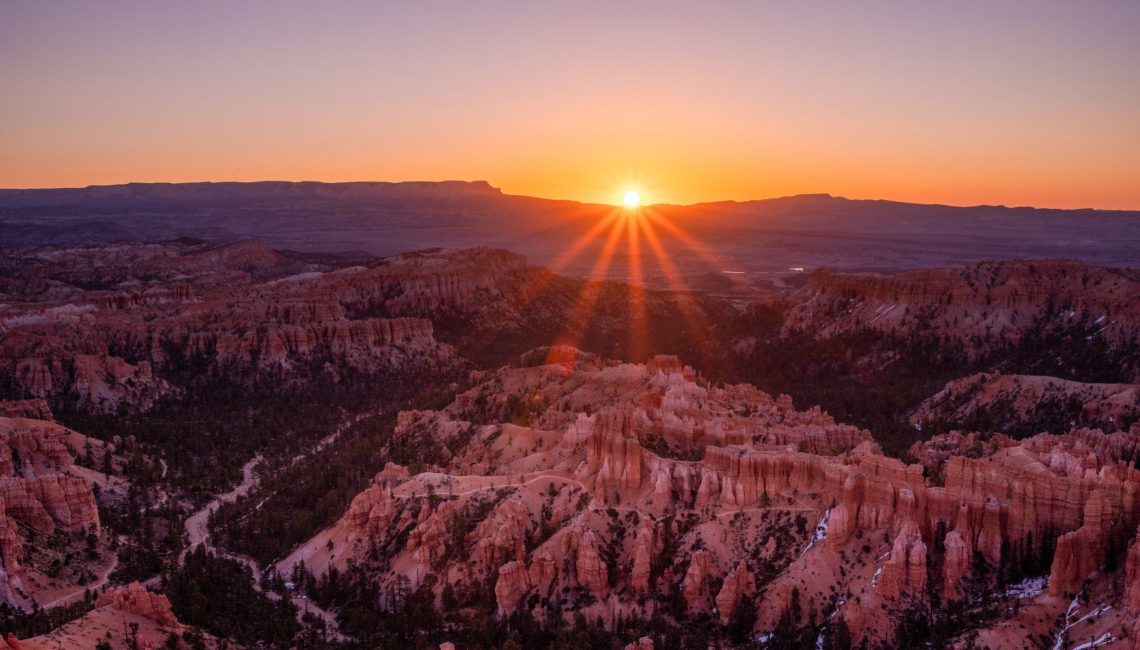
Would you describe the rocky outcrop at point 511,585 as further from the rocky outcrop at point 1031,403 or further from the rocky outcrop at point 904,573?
the rocky outcrop at point 1031,403

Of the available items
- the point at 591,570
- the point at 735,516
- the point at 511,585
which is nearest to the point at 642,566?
the point at 591,570

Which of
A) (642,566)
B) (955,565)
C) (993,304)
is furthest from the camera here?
(993,304)

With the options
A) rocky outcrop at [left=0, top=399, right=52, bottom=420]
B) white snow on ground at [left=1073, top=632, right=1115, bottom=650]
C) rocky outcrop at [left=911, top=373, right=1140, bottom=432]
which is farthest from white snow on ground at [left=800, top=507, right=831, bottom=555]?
rocky outcrop at [left=0, top=399, right=52, bottom=420]

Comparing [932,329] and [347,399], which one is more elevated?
[932,329]

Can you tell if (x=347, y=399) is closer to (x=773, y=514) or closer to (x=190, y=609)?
(x=190, y=609)

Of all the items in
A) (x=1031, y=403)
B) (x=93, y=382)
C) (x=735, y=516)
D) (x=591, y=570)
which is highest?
(x=1031, y=403)

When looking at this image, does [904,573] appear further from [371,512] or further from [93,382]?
[93,382]

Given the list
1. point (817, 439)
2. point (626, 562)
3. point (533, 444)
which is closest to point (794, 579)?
point (626, 562)
